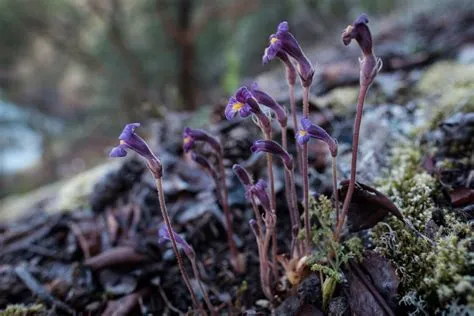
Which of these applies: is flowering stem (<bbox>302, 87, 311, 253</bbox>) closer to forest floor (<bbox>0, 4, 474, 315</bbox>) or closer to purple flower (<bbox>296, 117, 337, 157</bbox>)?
purple flower (<bbox>296, 117, 337, 157</bbox>)

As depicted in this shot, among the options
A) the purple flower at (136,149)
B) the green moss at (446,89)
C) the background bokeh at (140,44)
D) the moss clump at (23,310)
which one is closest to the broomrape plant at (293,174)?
the purple flower at (136,149)

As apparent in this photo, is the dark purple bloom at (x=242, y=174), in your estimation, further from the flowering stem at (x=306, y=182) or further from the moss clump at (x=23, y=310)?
the moss clump at (x=23, y=310)

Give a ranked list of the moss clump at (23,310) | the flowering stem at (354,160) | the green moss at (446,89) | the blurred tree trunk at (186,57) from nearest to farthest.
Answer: the flowering stem at (354,160) < the moss clump at (23,310) < the green moss at (446,89) < the blurred tree trunk at (186,57)

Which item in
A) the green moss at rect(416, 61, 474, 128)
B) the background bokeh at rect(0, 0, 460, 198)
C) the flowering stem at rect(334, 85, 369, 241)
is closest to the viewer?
the flowering stem at rect(334, 85, 369, 241)

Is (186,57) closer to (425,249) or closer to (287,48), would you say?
(287,48)

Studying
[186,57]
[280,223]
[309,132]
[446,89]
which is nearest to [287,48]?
[309,132]

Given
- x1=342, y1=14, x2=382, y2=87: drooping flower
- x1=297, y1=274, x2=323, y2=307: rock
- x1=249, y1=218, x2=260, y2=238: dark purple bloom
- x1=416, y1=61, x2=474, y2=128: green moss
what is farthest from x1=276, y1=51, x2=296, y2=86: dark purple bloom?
x1=416, y1=61, x2=474, y2=128: green moss
